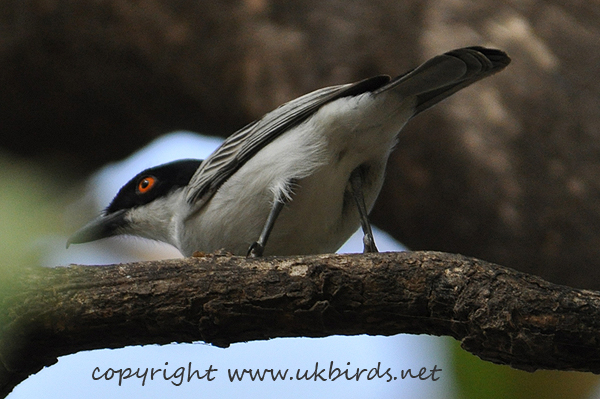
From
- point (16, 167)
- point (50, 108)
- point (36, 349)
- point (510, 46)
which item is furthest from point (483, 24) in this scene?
point (16, 167)

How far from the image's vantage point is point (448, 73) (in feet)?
10.2

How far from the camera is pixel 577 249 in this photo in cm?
450

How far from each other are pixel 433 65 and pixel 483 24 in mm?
2096

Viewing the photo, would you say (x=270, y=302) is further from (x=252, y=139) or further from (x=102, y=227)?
(x=102, y=227)

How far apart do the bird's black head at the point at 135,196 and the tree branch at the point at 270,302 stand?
1.71 meters

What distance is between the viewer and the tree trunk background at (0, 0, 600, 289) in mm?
4641

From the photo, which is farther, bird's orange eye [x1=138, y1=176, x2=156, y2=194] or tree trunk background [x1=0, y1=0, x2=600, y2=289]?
tree trunk background [x1=0, y1=0, x2=600, y2=289]

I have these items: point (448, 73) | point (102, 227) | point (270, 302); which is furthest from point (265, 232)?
point (102, 227)

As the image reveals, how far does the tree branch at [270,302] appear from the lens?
223 cm

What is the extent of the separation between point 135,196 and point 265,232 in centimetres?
126

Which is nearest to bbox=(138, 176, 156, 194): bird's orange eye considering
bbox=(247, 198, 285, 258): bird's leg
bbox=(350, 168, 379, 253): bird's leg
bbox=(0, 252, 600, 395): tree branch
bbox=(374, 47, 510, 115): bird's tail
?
bbox=(247, 198, 285, 258): bird's leg

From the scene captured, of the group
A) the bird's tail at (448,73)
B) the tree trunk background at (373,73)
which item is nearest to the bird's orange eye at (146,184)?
the tree trunk background at (373,73)

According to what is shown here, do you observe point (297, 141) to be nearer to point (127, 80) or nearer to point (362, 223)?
point (362, 223)

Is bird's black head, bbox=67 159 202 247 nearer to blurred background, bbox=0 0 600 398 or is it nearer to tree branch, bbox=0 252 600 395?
blurred background, bbox=0 0 600 398
